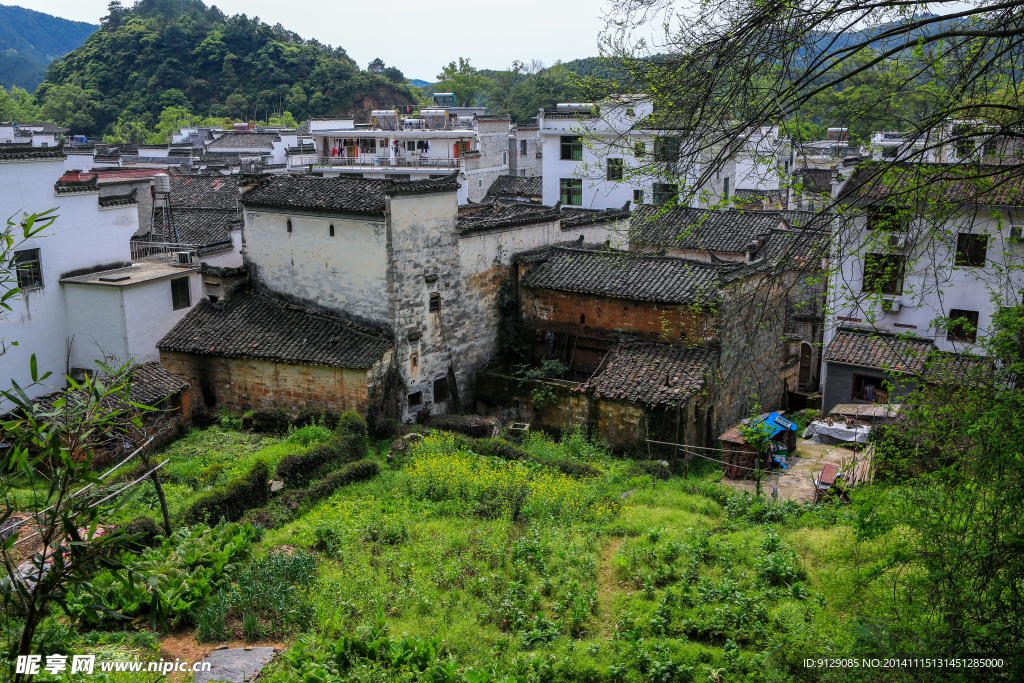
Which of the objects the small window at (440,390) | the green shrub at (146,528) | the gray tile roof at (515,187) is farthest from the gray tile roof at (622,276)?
the gray tile roof at (515,187)

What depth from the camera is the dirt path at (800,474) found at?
14.9 metres

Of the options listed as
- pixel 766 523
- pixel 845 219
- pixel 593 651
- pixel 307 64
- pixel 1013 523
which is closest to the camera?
pixel 1013 523

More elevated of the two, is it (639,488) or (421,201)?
(421,201)

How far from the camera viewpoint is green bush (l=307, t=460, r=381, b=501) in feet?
45.1

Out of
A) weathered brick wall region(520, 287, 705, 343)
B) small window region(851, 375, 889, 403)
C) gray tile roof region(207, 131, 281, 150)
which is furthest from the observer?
gray tile roof region(207, 131, 281, 150)

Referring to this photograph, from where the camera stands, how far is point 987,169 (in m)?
7.71

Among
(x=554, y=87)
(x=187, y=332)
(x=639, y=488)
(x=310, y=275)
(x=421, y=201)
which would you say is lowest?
(x=639, y=488)

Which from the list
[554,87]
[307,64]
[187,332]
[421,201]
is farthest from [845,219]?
[307,64]

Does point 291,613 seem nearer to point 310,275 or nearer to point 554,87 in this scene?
point 310,275

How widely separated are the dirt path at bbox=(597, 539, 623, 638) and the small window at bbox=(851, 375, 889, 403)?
398 inches

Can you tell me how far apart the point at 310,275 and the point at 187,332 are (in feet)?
11.0

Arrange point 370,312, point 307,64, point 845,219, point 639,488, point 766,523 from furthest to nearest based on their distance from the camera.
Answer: point 307,64 < point 370,312 < point 639,488 < point 766,523 < point 845,219

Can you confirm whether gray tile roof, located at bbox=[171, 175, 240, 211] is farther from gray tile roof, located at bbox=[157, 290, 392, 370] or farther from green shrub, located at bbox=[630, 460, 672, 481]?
green shrub, located at bbox=[630, 460, 672, 481]

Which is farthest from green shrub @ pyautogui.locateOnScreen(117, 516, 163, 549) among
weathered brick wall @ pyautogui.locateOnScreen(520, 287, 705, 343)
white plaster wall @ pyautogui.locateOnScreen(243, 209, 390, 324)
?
weathered brick wall @ pyautogui.locateOnScreen(520, 287, 705, 343)
